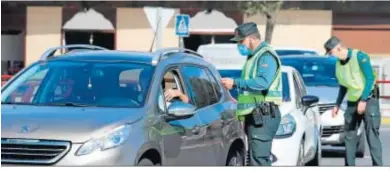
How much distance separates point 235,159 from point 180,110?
1.82 metres

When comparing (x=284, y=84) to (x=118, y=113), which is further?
(x=284, y=84)

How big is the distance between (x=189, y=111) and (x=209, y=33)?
27975 millimetres

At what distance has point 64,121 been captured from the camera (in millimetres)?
8070

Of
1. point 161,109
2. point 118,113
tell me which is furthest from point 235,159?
point 118,113

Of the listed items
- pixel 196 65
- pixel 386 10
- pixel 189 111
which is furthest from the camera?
pixel 386 10

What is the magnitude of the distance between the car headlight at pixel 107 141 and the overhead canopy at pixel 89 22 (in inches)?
1151

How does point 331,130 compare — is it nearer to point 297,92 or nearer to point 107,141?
point 297,92

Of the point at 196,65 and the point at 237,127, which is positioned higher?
the point at 196,65

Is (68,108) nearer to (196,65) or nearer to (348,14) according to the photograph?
(196,65)

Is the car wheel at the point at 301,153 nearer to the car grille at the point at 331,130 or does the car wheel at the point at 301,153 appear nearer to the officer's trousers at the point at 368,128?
the officer's trousers at the point at 368,128

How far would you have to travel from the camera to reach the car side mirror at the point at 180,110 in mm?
8742

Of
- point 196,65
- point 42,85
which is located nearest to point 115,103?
point 42,85

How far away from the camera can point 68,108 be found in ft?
27.9

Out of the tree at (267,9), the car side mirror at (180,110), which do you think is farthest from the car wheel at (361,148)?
the tree at (267,9)
